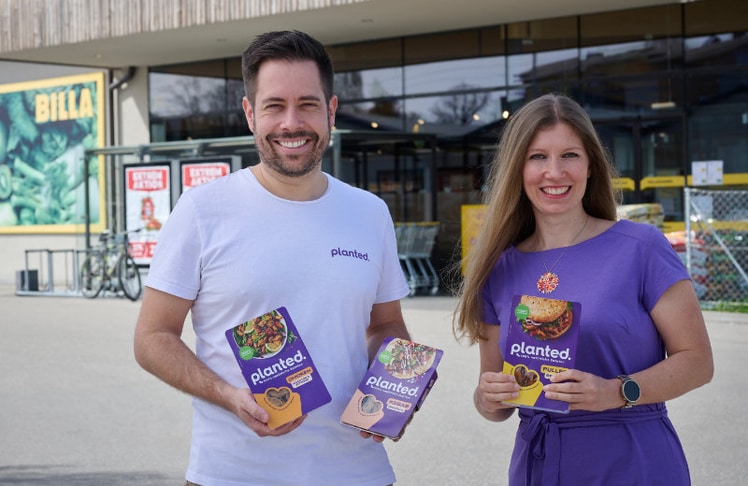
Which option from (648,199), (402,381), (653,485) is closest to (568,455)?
(653,485)

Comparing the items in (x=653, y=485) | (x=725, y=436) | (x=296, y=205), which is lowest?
(x=725, y=436)

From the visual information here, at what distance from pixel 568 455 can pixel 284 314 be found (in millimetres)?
888

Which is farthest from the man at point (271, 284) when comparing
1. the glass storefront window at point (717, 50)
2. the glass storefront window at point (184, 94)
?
the glass storefront window at point (184, 94)

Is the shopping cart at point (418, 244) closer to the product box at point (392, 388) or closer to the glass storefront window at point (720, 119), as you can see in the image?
the glass storefront window at point (720, 119)

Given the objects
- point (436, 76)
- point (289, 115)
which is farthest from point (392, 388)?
point (436, 76)

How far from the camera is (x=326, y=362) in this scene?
9.53 feet

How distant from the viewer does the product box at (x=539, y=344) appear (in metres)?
2.80

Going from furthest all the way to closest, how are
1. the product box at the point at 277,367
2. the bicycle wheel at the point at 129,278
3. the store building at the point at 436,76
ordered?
the bicycle wheel at the point at 129,278, the store building at the point at 436,76, the product box at the point at 277,367

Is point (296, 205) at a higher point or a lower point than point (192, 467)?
higher

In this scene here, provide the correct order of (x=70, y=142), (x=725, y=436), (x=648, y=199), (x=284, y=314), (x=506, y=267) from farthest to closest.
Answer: (x=70, y=142) < (x=648, y=199) < (x=725, y=436) < (x=506, y=267) < (x=284, y=314)

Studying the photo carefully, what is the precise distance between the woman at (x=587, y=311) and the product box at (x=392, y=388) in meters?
0.19

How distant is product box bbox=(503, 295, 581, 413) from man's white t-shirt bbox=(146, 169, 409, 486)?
44 cm

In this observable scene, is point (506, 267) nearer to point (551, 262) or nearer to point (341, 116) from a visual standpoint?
point (551, 262)

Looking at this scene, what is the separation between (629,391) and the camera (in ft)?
9.38
